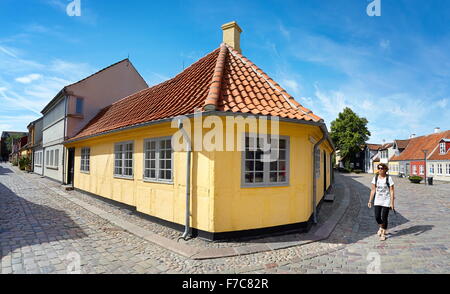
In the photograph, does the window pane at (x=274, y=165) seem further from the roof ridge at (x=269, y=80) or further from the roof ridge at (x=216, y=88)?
the roof ridge at (x=216, y=88)

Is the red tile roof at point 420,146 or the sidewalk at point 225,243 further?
the red tile roof at point 420,146

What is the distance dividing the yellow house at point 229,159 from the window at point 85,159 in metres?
5.34

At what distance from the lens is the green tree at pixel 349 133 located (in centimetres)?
4591

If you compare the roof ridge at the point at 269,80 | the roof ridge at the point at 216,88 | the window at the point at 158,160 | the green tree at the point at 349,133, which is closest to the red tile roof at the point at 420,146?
the green tree at the point at 349,133

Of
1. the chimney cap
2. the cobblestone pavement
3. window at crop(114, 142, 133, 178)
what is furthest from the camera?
the chimney cap

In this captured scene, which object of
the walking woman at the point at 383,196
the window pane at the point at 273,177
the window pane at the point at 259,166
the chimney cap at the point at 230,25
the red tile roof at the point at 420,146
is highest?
the chimney cap at the point at 230,25

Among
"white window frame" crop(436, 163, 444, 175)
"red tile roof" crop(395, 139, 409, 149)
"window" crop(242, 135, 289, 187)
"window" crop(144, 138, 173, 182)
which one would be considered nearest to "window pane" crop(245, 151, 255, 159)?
"window" crop(242, 135, 289, 187)

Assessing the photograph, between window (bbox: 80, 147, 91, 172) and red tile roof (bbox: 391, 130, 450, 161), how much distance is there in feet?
136

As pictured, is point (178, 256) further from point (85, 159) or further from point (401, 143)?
point (401, 143)

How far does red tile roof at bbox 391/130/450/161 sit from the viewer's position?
110 feet

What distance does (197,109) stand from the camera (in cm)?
503

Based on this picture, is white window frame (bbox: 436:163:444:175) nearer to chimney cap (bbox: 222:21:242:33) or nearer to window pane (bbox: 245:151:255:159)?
chimney cap (bbox: 222:21:242:33)
